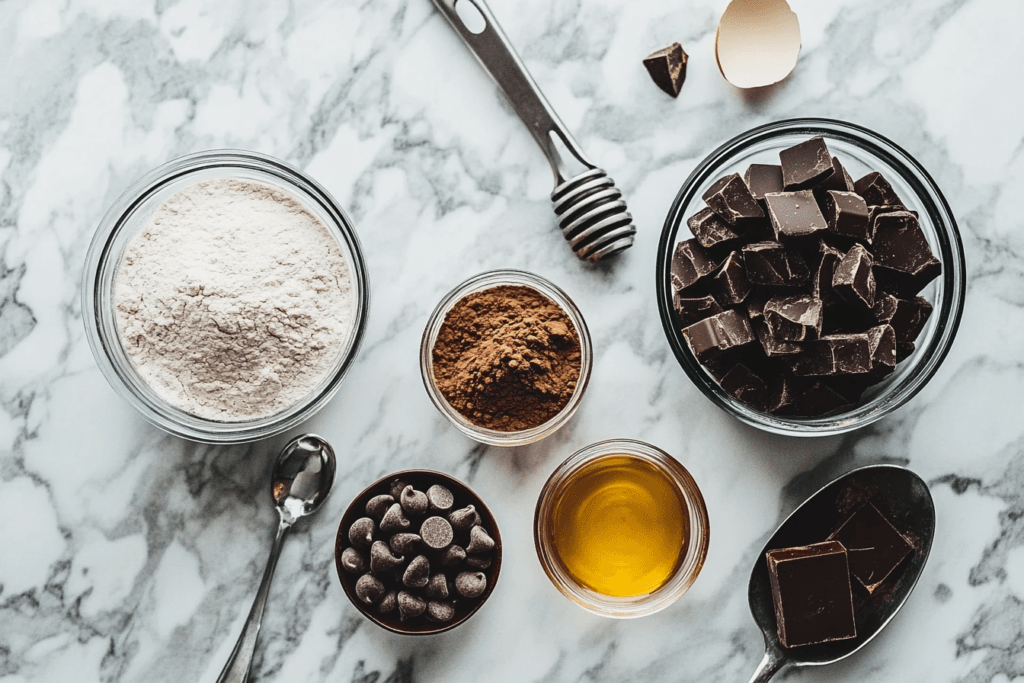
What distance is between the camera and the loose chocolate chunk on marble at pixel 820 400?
4.74ft

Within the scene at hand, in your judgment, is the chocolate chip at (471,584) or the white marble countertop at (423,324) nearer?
the chocolate chip at (471,584)

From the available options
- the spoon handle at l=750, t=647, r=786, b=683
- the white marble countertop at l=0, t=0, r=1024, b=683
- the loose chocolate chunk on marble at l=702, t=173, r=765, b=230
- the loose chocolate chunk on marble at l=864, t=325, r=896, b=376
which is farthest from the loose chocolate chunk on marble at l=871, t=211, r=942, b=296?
the spoon handle at l=750, t=647, r=786, b=683

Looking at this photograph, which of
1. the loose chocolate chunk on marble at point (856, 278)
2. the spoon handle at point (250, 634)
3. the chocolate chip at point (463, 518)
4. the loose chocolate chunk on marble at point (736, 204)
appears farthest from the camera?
the spoon handle at point (250, 634)

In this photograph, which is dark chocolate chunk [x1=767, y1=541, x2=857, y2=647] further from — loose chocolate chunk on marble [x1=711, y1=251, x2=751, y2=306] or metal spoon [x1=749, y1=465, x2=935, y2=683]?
loose chocolate chunk on marble [x1=711, y1=251, x2=751, y2=306]

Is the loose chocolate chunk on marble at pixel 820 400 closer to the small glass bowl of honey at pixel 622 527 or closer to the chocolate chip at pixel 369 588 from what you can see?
the small glass bowl of honey at pixel 622 527

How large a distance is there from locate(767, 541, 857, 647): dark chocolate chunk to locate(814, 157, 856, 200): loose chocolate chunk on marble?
0.72 metres

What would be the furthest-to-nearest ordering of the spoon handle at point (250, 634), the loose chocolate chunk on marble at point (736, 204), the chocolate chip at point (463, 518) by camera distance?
the spoon handle at point (250, 634), the chocolate chip at point (463, 518), the loose chocolate chunk on marble at point (736, 204)

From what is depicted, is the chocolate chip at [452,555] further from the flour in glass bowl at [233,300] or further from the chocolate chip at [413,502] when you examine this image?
the flour in glass bowl at [233,300]

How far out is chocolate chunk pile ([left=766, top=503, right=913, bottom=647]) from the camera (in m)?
1.53

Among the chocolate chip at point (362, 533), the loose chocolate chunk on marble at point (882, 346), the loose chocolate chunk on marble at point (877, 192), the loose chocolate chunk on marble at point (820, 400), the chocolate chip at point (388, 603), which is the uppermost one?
the chocolate chip at point (362, 533)

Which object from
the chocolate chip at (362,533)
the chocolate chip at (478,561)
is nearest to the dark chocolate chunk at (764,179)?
the chocolate chip at (478,561)

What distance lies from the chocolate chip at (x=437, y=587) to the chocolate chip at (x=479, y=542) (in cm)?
8

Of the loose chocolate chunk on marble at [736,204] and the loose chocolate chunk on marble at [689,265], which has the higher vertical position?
the loose chocolate chunk on marble at [736,204]

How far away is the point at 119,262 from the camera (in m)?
1.58
